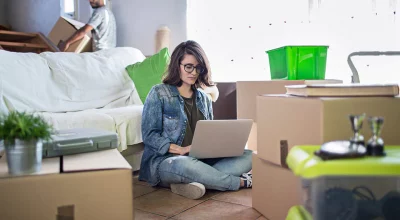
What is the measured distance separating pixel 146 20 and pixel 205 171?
2103mm

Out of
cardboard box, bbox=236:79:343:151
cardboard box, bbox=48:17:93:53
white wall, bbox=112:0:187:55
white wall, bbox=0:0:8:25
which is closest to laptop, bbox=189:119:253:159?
cardboard box, bbox=236:79:343:151

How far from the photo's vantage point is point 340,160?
74cm

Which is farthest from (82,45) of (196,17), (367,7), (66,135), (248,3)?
(66,135)

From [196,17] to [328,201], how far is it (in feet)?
8.41

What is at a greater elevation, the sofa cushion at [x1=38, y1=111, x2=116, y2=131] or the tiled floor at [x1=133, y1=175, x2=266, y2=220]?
the sofa cushion at [x1=38, y1=111, x2=116, y2=131]

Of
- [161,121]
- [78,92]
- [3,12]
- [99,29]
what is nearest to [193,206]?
[161,121]

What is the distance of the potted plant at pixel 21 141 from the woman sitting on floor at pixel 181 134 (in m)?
0.91

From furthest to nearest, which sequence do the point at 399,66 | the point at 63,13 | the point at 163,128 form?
the point at 63,13 → the point at 399,66 → the point at 163,128

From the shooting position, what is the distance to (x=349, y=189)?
2.65 feet

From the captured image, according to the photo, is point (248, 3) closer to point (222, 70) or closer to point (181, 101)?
point (222, 70)

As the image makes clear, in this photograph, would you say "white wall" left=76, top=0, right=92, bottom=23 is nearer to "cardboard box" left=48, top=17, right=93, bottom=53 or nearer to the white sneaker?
"cardboard box" left=48, top=17, right=93, bottom=53

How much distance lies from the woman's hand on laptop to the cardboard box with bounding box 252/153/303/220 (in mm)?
423

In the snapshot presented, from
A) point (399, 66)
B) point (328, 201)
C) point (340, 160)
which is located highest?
point (399, 66)

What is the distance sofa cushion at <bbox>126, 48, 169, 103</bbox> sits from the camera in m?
2.35
